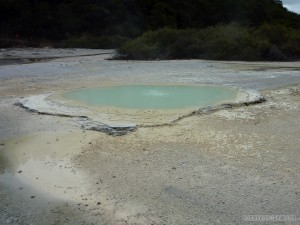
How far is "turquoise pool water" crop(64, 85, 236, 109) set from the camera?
30.6 feet

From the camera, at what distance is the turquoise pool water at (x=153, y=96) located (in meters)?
9.32

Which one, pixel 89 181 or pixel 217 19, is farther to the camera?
pixel 217 19

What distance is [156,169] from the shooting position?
18.2 feet

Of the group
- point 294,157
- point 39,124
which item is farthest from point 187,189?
point 39,124

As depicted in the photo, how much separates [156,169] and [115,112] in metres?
3.03

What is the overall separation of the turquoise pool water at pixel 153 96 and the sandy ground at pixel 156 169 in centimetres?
121

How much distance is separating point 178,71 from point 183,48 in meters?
9.47

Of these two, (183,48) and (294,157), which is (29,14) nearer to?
(183,48)

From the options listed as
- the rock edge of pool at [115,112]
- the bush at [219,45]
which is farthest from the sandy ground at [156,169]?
the bush at [219,45]

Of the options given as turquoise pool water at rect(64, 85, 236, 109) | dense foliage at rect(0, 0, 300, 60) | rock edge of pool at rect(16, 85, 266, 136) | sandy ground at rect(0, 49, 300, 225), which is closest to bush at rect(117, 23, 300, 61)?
dense foliage at rect(0, 0, 300, 60)

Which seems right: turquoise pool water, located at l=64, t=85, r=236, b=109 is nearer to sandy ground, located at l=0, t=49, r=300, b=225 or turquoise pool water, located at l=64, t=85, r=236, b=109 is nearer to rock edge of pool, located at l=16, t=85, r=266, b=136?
rock edge of pool, located at l=16, t=85, r=266, b=136

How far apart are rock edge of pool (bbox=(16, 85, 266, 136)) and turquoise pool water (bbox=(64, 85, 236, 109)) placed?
389 millimetres

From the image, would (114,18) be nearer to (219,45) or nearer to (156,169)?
(219,45)

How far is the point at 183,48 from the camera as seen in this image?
24812mm
